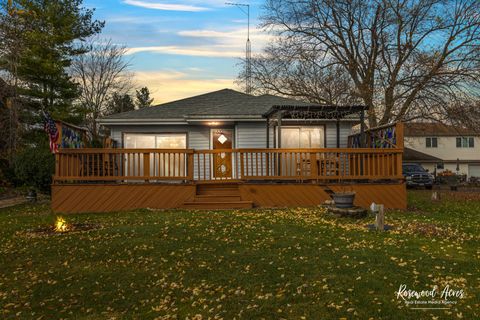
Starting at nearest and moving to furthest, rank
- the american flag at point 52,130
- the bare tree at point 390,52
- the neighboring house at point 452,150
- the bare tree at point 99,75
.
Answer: the american flag at point 52,130
the bare tree at point 390,52
the bare tree at point 99,75
the neighboring house at point 452,150

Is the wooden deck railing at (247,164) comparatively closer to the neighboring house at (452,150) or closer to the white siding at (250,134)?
the white siding at (250,134)

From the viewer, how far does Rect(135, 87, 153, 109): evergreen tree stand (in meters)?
47.0

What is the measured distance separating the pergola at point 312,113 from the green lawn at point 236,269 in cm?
415

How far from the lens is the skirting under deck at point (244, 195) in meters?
10.4

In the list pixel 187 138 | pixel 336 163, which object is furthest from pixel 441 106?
pixel 187 138

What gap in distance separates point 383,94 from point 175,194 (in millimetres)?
17830

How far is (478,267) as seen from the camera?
4.88 m

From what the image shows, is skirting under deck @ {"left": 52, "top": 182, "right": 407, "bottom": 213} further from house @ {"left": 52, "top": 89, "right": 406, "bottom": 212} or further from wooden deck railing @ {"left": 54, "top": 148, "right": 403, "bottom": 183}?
wooden deck railing @ {"left": 54, "top": 148, "right": 403, "bottom": 183}

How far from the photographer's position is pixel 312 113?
12555 millimetres

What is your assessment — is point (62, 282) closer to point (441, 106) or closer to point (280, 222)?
point (280, 222)

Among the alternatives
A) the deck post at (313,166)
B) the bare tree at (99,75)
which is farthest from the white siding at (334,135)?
the bare tree at (99,75)

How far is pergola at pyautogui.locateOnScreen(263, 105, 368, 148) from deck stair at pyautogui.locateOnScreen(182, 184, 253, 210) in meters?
1.95

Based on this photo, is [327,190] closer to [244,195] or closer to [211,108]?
[244,195]

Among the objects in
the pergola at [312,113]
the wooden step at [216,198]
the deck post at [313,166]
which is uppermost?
the pergola at [312,113]
